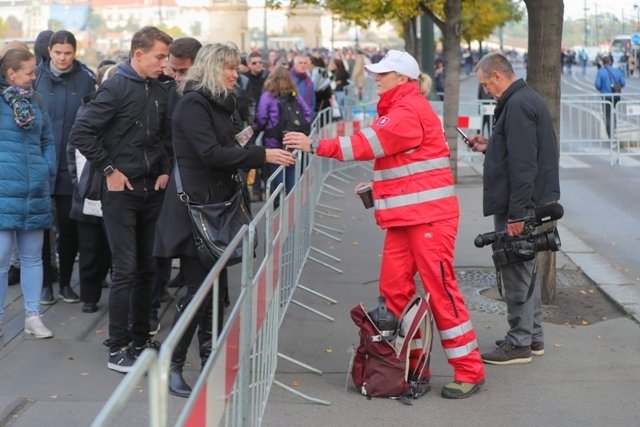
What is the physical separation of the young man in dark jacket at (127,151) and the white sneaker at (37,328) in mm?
803

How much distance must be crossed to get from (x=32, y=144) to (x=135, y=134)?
86 centimetres

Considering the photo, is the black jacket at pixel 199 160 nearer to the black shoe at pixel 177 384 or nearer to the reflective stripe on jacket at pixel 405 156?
the reflective stripe on jacket at pixel 405 156

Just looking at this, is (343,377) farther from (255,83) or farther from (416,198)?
(255,83)

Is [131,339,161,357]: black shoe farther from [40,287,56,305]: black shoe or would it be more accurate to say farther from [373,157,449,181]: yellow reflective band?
[373,157,449,181]: yellow reflective band

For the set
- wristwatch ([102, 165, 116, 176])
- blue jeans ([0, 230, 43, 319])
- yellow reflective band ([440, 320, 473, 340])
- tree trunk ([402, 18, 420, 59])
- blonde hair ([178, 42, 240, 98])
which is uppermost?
tree trunk ([402, 18, 420, 59])

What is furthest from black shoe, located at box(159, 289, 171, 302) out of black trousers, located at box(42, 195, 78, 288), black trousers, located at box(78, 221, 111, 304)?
black trousers, located at box(42, 195, 78, 288)

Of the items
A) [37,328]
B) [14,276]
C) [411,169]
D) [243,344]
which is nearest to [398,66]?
[411,169]

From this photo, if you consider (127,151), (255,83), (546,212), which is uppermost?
(255,83)

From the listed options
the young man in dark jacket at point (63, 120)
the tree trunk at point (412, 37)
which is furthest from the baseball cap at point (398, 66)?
the tree trunk at point (412, 37)

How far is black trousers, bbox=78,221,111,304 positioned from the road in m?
4.26

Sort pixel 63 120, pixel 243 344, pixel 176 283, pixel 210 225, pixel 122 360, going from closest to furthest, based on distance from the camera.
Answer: pixel 243 344, pixel 210 225, pixel 122 360, pixel 63 120, pixel 176 283

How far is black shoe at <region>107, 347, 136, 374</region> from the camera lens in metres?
6.71

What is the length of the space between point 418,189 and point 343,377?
123 cm

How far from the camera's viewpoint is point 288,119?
13.0 m
